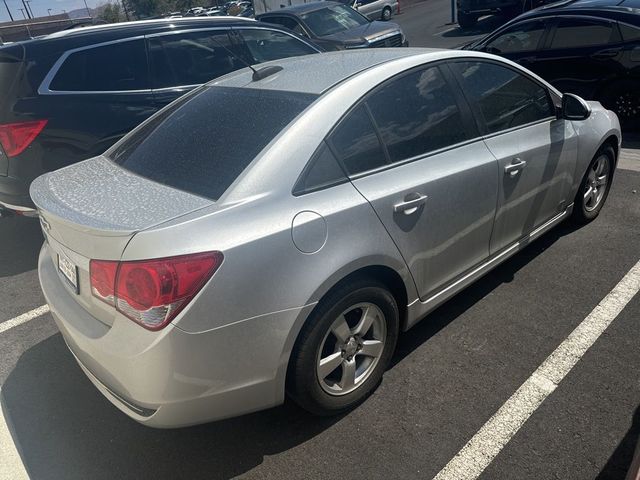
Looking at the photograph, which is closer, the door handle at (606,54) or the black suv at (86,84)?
the black suv at (86,84)

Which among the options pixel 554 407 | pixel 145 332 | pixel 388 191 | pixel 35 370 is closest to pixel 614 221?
pixel 554 407

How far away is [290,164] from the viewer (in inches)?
88.9

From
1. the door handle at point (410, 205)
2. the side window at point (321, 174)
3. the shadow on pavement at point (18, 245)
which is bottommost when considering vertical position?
the shadow on pavement at point (18, 245)

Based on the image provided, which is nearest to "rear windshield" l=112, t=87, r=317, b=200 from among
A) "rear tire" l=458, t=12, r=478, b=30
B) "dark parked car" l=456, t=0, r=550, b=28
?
"dark parked car" l=456, t=0, r=550, b=28

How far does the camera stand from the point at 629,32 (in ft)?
19.4

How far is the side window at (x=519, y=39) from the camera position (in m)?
6.73

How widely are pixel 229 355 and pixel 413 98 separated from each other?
167 cm

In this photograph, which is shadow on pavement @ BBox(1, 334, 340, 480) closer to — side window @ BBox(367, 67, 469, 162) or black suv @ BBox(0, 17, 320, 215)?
side window @ BBox(367, 67, 469, 162)

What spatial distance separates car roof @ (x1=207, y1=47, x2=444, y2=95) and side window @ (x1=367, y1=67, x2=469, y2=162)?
172mm

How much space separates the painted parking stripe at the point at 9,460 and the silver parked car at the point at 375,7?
22045mm

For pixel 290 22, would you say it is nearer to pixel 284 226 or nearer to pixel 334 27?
pixel 334 27

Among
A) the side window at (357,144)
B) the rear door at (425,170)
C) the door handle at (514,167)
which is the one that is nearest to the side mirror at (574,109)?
the door handle at (514,167)

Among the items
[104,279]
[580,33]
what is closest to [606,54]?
[580,33]

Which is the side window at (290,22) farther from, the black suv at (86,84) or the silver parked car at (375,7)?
the silver parked car at (375,7)
